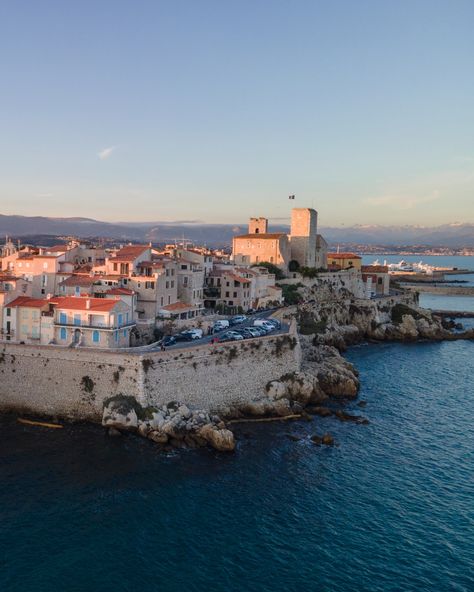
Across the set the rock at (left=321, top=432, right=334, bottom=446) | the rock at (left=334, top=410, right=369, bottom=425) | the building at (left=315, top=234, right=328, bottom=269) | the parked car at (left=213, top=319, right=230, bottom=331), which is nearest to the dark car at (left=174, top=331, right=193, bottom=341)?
the parked car at (left=213, top=319, right=230, bottom=331)

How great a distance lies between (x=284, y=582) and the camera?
20.4 meters

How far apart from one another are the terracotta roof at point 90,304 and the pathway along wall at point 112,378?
357cm

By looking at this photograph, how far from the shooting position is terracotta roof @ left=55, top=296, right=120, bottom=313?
38.2 meters

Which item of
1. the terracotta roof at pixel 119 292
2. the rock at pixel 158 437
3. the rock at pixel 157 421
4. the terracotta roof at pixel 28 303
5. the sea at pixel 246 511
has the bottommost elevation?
the sea at pixel 246 511

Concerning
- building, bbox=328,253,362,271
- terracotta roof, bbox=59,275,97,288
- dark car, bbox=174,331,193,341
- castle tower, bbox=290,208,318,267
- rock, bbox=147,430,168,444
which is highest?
castle tower, bbox=290,208,318,267

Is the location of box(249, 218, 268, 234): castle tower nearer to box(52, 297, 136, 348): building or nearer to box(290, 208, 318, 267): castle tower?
box(290, 208, 318, 267): castle tower

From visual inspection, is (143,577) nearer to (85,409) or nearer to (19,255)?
(85,409)

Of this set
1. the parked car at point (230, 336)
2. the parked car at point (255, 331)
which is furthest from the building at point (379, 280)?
the parked car at point (230, 336)

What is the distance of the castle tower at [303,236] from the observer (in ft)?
259

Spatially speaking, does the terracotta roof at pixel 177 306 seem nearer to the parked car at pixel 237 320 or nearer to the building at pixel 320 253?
the parked car at pixel 237 320

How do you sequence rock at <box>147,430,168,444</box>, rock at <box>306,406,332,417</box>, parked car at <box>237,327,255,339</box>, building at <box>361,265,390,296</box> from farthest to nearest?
building at <box>361,265,390,296</box>, parked car at <box>237,327,255,339</box>, rock at <box>306,406,332,417</box>, rock at <box>147,430,168,444</box>

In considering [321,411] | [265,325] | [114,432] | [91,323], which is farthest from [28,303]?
[321,411]

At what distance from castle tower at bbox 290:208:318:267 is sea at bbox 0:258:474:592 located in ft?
146

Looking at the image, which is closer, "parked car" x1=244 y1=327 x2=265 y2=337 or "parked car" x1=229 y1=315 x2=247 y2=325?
"parked car" x1=244 y1=327 x2=265 y2=337
